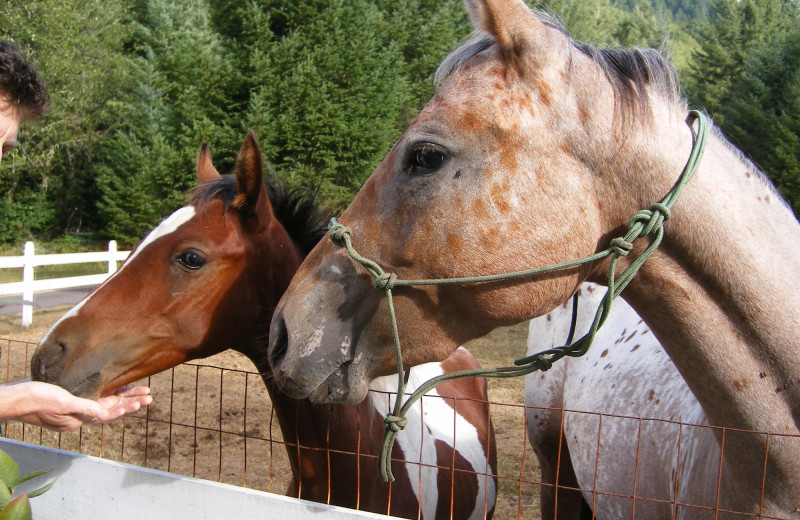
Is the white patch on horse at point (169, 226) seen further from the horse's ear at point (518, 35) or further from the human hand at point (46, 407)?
the horse's ear at point (518, 35)

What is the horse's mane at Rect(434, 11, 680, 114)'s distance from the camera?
1580 mm

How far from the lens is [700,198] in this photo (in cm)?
155

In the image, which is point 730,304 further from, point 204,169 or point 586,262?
point 204,169

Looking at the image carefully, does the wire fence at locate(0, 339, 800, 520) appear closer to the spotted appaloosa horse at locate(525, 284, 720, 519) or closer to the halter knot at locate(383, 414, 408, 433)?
the spotted appaloosa horse at locate(525, 284, 720, 519)

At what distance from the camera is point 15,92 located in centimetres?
181

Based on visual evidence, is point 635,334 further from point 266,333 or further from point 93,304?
point 93,304

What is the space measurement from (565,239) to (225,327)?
4.75ft

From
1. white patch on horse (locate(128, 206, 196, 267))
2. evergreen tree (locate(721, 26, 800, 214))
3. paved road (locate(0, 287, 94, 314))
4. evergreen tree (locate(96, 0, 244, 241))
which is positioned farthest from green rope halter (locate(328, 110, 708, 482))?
evergreen tree (locate(721, 26, 800, 214))

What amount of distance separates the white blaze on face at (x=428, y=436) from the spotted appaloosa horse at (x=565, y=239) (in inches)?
30.6

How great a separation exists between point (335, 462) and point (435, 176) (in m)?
1.31

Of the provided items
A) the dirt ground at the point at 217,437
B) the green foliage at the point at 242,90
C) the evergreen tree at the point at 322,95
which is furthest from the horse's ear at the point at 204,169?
the evergreen tree at the point at 322,95

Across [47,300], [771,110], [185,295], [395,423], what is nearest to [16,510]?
[395,423]

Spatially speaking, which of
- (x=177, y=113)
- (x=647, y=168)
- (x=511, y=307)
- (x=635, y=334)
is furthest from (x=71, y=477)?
(x=177, y=113)

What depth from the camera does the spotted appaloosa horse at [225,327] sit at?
2199 millimetres
